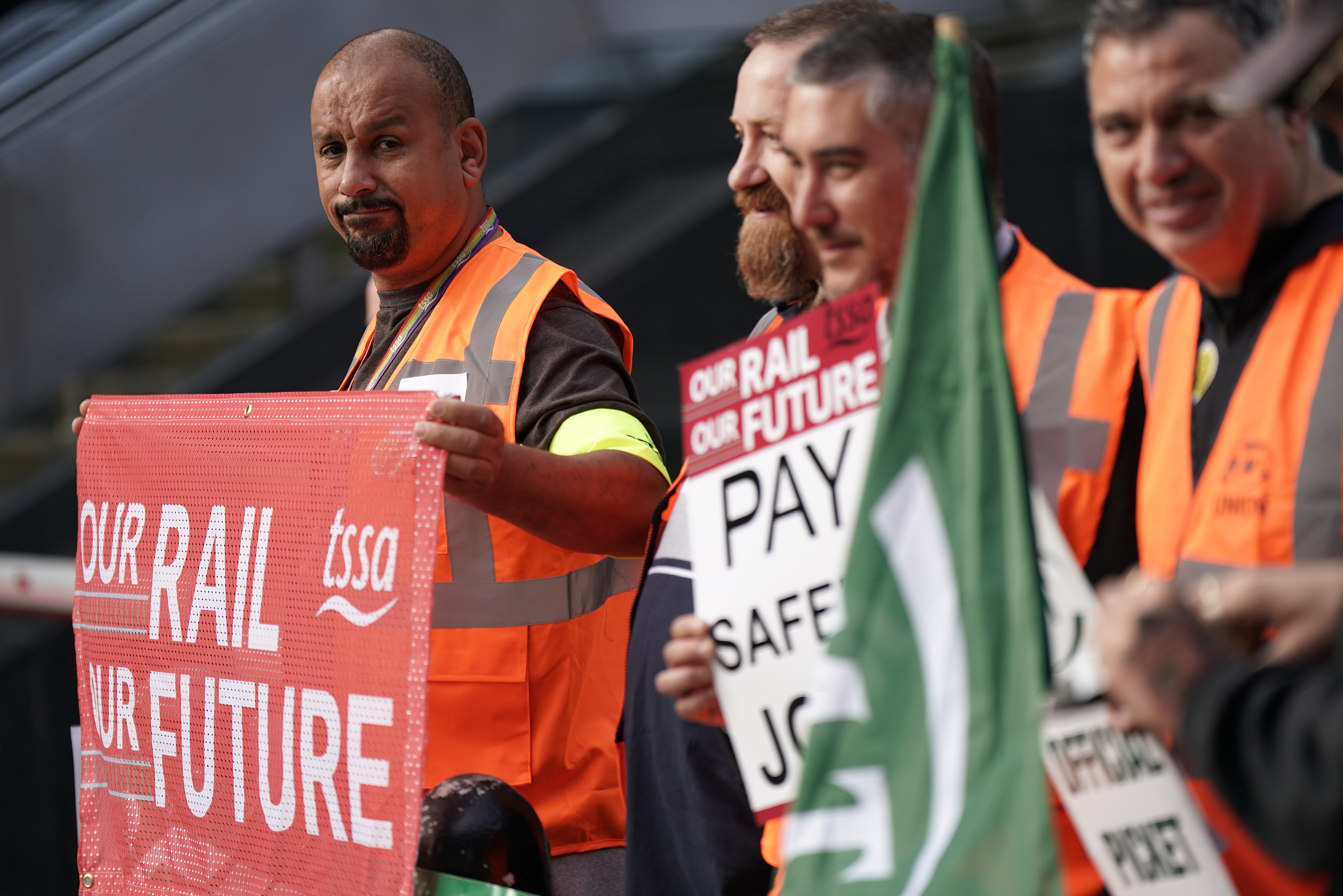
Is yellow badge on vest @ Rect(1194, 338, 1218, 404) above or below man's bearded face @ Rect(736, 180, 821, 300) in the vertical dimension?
below

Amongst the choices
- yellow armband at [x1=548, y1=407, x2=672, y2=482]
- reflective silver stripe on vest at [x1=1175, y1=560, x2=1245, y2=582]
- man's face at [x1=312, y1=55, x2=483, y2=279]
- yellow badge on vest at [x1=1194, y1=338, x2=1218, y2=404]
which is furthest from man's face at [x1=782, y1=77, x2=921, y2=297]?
man's face at [x1=312, y1=55, x2=483, y2=279]

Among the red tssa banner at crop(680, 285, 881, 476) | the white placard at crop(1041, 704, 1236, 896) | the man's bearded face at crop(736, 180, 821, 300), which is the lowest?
the white placard at crop(1041, 704, 1236, 896)

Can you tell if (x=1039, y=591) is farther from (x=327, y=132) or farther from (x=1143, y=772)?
(x=327, y=132)

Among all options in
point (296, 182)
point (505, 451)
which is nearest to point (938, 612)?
point (505, 451)

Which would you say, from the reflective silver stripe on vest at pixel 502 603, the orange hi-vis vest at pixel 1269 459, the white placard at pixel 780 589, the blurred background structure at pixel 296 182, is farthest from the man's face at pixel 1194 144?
the blurred background structure at pixel 296 182

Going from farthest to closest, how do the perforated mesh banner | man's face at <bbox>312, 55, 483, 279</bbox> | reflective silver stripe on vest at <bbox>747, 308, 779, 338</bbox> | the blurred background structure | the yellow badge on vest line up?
the blurred background structure, man's face at <bbox>312, 55, 483, 279</bbox>, reflective silver stripe on vest at <bbox>747, 308, 779, 338</bbox>, the perforated mesh banner, the yellow badge on vest

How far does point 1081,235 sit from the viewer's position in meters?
6.27

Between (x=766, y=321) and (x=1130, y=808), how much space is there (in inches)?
44.9

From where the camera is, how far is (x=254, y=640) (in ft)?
7.78

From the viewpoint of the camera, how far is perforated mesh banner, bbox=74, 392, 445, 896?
2.13 m

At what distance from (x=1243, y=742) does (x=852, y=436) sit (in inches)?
24.4

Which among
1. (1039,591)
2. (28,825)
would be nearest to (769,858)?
(1039,591)

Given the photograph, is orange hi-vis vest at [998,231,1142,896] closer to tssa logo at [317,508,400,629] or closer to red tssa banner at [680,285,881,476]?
red tssa banner at [680,285,881,476]

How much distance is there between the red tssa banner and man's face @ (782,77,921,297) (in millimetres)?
61
